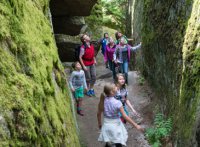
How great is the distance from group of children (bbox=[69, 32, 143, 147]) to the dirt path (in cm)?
47

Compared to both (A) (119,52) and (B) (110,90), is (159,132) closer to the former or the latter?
(B) (110,90)

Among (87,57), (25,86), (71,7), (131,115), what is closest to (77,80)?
(87,57)

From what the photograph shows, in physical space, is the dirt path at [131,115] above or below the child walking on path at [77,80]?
below

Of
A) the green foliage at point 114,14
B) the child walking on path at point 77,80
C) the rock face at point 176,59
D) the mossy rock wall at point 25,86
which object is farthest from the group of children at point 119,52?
the green foliage at point 114,14

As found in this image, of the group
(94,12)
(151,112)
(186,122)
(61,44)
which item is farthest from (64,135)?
(94,12)

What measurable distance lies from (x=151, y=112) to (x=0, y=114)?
9298mm

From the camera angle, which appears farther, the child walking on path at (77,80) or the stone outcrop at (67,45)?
the stone outcrop at (67,45)

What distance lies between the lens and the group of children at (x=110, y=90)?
727cm

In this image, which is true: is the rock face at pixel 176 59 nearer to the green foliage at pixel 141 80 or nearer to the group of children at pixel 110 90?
the green foliage at pixel 141 80

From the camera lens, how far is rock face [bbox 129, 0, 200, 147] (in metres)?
6.91

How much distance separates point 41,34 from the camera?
6.04 meters

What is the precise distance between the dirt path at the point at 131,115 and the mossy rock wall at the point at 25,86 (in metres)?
4.12

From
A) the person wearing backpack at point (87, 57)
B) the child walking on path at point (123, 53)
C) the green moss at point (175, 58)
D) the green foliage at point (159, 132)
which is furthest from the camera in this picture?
the child walking on path at point (123, 53)

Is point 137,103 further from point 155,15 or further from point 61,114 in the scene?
point 61,114
